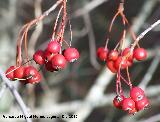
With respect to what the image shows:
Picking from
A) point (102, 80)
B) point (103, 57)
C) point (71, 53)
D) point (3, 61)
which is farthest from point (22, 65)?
point (3, 61)

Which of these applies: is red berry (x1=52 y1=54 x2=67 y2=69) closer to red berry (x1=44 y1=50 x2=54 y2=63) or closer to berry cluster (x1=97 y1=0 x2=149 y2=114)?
red berry (x1=44 y1=50 x2=54 y2=63)

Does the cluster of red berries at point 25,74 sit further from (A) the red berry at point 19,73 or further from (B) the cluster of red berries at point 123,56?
(B) the cluster of red berries at point 123,56

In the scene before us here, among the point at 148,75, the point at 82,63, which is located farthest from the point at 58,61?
the point at 82,63

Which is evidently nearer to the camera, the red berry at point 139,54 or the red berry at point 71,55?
the red berry at point 71,55

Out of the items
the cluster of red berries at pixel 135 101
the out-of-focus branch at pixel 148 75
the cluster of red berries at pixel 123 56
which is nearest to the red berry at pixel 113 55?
the cluster of red berries at pixel 123 56

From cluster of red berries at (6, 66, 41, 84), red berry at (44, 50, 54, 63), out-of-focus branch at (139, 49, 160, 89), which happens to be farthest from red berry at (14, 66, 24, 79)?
out-of-focus branch at (139, 49, 160, 89)
